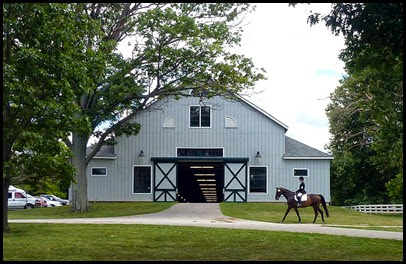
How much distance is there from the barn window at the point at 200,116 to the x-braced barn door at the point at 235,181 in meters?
3.02

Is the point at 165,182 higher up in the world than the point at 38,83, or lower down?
lower down

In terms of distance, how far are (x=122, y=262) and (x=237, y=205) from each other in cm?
2808

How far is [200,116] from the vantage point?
45.1 metres

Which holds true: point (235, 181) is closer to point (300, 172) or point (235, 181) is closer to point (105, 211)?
point (300, 172)

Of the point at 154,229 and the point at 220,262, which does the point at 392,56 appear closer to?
the point at 220,262

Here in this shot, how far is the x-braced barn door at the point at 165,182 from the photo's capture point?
44938mm

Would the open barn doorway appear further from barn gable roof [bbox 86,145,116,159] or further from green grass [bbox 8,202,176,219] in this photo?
green grass [bbox 8,202,176,219]

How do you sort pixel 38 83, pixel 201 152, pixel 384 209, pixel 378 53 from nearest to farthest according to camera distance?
pixel 378 53, pixel 38 83, pixel 201 152, pixel 384 209

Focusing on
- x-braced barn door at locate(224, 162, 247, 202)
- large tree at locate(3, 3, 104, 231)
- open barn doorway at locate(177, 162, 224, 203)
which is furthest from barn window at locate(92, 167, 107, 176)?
large tree at locate(3, 3, 104, 231)

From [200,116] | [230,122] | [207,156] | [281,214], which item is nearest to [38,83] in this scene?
[281,214]

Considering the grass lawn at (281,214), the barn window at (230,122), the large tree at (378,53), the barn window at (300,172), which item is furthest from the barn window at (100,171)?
the large tree at (378,53)

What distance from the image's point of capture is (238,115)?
45.2m

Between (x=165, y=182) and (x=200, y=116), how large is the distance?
4835mm

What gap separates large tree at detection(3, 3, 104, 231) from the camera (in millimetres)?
18094
